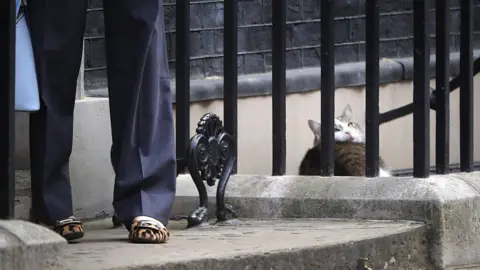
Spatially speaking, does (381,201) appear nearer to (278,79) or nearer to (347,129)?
(278,79)

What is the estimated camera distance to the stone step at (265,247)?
2.96 m

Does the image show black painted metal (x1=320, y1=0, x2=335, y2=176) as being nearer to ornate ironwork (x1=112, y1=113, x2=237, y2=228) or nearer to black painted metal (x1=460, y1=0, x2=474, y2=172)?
ornate ironwork (x1=112, y1=113, x2=237, y2=228)

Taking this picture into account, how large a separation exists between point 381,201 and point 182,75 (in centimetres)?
98

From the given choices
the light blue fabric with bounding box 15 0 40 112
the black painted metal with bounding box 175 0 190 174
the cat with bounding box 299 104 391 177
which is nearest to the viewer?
the light blue fabric with bounding box 15 0 40 112

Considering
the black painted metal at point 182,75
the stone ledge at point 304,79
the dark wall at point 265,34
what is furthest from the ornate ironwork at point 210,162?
the stone ledge at point 304,79

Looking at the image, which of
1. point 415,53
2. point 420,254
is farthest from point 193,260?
point 415,53

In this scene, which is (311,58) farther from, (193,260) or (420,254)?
(193,260)

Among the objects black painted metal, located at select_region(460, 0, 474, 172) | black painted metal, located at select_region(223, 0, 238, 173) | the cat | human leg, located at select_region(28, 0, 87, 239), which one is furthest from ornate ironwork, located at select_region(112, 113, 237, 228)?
the cat

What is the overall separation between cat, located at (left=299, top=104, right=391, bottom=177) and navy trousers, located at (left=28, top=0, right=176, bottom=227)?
2.36 meters

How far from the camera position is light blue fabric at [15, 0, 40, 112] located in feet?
10.4

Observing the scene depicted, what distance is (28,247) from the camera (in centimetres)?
246

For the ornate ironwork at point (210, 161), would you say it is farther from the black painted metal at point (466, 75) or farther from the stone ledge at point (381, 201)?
the black painted metal at point (466, 75)

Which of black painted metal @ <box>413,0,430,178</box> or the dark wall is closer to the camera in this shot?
black painted metal @ <box>413,0,430,178</box>

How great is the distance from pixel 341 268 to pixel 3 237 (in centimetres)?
137
